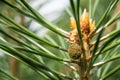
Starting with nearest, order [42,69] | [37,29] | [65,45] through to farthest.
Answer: [42,69], [65,45], [37,29]

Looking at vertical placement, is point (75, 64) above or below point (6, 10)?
above

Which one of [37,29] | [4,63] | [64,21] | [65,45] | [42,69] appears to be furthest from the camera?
[64,21]

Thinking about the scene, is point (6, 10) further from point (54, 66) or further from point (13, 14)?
point (54, 66)

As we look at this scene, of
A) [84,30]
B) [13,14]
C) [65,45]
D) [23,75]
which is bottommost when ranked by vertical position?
[23,75]

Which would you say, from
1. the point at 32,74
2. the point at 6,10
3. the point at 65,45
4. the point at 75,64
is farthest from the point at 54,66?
the point at 75,64

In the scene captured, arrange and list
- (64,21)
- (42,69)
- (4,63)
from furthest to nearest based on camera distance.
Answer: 1. (64,21)
2. (4,63)
3. (42,69)

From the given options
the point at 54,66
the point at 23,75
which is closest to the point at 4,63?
A: the point at 23,75

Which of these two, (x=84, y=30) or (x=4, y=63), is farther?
(x=4, y=63)

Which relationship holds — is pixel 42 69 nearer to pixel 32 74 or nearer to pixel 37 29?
pixel 32 74

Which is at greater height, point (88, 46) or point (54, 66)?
point (88, 46)
